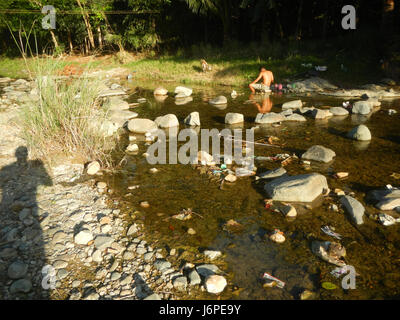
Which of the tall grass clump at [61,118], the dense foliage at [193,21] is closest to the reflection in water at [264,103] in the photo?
the tall grass clump at [61,118]

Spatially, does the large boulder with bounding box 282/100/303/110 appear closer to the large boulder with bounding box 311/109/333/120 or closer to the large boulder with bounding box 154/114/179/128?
Answer: the large boulder with bounding box 311/109/333/120

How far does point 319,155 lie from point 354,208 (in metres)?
1.85

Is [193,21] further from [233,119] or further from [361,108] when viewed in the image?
[361,108]

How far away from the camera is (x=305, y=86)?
12.2 meters

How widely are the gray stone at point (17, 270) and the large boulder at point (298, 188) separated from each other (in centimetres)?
312

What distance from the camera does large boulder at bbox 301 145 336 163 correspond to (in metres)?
→ 5.67

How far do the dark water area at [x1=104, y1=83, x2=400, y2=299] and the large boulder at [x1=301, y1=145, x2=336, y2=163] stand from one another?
13 centimetres

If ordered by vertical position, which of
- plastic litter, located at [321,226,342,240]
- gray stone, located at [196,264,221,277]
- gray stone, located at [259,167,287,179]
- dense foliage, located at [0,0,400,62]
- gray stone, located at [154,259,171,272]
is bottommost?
plastic litter, located at [321,226,342,240]

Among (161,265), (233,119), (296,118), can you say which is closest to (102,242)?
(161,265)

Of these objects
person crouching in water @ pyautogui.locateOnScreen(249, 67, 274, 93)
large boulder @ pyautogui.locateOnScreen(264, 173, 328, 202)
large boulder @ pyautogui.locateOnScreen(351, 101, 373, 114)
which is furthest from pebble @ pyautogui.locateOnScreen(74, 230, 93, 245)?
person crouching in water @ pyautogui.locateOnScreen(249, 67, 274, 93)

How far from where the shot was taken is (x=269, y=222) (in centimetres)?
394

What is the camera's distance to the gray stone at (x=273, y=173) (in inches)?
200

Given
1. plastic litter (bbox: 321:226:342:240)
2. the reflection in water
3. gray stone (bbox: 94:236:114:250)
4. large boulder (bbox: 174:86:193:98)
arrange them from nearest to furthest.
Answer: gray stone (bbox: 94:236:114:250) < plastic litter (bbox: 321:226:342:240) < the reflection in water < large boulder (bbox: 174:86:193:98)

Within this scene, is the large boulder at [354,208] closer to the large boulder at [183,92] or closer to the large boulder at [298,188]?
the large boulder at [298,188]
